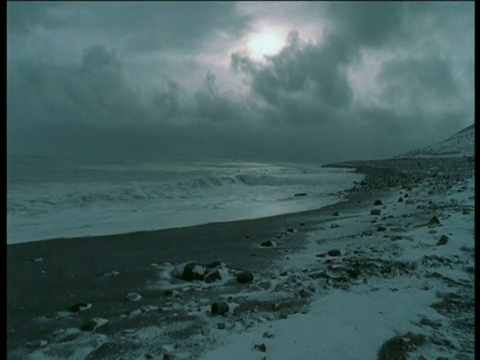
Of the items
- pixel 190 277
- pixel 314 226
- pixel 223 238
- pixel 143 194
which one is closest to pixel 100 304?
pixel 190 277

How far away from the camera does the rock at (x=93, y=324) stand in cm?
387

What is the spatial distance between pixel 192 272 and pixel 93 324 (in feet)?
5.62

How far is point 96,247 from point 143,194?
11329 mm

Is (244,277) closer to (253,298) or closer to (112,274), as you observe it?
(253,298)

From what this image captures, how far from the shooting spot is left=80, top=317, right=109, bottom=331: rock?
12.7 feet

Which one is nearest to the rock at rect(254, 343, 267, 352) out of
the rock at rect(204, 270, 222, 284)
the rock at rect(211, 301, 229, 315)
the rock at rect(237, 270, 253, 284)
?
the rock at rect(211, 301, 229, 315)

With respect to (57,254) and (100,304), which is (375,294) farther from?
(57,254)

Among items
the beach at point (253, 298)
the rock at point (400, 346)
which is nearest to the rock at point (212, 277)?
the beach at point (253, 298)

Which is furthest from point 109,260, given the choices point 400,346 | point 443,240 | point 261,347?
point 443,240

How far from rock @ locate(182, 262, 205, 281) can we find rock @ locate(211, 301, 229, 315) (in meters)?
1.27

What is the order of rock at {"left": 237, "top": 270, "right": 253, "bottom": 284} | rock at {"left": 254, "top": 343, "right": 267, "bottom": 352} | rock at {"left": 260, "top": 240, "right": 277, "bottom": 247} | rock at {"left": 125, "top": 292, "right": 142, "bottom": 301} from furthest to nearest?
rock at {"left": 260, "top": 240, "right": 277, "bottom": 247} < rock at {"left": 237, "top": 270, "right": 253, "bottom": 284} < rock at {"left": 125, "top": 292, "right": 142, "bottom": 301} < rock at {"left": 254, "top": 343, "right": 267, "bottom": 352}

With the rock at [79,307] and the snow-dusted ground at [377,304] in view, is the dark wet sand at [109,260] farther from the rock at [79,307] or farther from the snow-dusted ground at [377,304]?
the snow-dusted ground at [377,304]

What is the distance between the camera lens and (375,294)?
4332 millimetres

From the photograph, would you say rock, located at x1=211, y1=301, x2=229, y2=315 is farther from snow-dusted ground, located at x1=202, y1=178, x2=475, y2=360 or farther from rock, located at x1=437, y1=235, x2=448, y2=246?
rock, located at x1=437, y1=235, x2=448, y2=246
